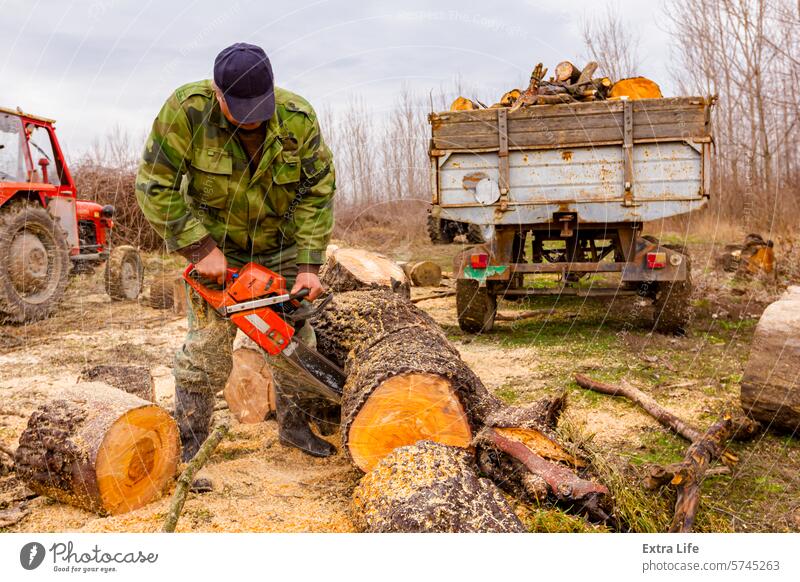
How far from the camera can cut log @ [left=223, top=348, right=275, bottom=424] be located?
410 centimetres

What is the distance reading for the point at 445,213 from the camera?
603 centimetres

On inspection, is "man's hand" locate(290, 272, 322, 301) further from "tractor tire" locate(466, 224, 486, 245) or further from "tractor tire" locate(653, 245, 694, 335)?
"tractor tire" locate(466, 224, 486, 245)

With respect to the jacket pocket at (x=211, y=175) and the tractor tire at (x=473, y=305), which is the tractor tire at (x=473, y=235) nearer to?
the tractor tire at (x=473, y=305)

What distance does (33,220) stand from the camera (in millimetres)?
7246

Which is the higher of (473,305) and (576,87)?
(576,87)

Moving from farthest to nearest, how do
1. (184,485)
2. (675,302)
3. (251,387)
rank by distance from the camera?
1. (675,302)
2. (251,387)
3. (184,485)

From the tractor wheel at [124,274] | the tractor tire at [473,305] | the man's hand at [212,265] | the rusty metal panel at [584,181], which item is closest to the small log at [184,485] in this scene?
the man's hand at [212,265]

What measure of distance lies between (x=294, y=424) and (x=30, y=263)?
194 inches

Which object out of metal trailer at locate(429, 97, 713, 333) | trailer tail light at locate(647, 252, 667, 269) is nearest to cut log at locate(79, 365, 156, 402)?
metal trailer at locate(429, 97, 713, 333)

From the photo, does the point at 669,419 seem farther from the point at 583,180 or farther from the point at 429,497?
the point at 583,180

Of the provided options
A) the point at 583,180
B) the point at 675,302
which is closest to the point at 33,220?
the point at 583,180

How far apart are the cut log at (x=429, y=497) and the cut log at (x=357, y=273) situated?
202 cm

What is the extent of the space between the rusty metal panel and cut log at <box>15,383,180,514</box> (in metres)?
3.66
